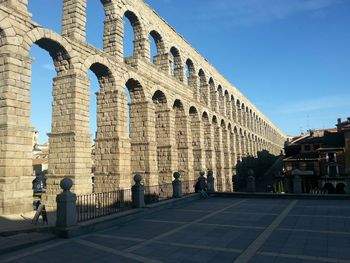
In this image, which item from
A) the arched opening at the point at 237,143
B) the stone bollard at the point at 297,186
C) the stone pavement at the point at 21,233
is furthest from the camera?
the arched opening at the point at 237,143

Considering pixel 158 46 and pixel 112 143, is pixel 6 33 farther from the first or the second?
pixel 158 46

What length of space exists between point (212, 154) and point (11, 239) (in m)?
27.3

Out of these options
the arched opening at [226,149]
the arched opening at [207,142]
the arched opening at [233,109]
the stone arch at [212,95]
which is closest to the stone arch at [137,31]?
the arched opening at [207,142]

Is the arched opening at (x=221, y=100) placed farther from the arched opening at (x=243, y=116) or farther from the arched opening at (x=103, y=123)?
the arched opening at (x=103, y=123)

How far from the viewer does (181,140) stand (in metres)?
28.6

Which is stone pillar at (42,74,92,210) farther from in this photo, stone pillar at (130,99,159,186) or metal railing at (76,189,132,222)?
stone pillar at (130,99,159,186)

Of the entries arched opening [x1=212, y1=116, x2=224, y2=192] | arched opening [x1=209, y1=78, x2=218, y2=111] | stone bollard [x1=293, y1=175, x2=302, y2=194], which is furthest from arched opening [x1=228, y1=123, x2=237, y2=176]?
stone bollard [x1=293, y1=175, x2=302, y2=194]

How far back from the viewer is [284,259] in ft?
24.8

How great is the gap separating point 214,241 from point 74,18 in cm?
1364

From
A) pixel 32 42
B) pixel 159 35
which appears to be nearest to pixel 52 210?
pixel 32 42

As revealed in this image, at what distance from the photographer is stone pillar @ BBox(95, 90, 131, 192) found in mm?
18922

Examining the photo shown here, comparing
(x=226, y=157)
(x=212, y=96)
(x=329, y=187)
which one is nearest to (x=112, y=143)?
(x=212, y=96)

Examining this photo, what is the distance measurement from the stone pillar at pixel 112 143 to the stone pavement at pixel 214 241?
5.39m

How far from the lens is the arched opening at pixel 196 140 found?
104ft
